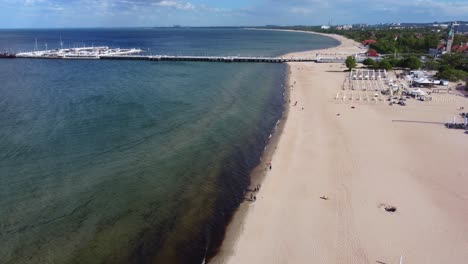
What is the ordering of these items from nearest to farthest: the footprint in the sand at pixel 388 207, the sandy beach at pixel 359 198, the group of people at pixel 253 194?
the sandy beach at pixel 359 198, the footprint in the sand at pixel 388 207, the group of people at pixel 253 194

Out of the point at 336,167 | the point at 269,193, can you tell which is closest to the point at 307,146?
the point at 336,167

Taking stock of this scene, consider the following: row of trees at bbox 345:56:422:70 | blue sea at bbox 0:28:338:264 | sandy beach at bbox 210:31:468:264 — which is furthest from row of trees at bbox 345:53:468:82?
sandy beach at bbox 210:31:468:264

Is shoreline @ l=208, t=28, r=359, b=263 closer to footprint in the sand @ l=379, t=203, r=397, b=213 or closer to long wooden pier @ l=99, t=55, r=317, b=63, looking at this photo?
footprint in the sand @ l=379, t=203, r=397, b=213

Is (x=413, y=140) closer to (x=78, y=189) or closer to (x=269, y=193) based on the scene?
(x=269, y=193)

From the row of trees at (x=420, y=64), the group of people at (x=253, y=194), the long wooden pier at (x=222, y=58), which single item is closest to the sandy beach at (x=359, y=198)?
the group of people at (x=253, y=194)

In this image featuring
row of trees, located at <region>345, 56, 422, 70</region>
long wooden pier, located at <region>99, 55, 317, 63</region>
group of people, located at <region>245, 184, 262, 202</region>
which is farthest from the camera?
long wooden pier, located at <region>99, 55, 317, 63</region>

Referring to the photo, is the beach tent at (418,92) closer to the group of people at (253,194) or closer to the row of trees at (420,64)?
the row of trees at (420,64)
